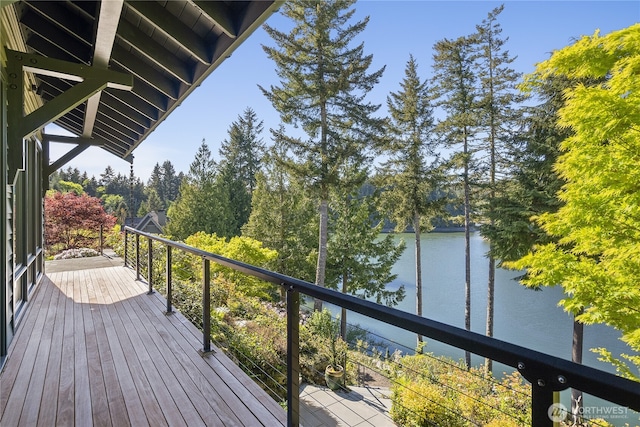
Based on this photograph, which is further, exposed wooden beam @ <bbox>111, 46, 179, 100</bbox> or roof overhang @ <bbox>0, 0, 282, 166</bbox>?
exposed wooden beam @ <bbox>111, 46, 179, 100</bbox>

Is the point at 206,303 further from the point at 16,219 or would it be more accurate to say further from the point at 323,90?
the point at 323,90

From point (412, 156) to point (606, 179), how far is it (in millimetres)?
9559

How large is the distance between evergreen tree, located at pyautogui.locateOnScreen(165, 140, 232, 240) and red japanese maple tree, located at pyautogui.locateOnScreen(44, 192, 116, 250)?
7.85 metres

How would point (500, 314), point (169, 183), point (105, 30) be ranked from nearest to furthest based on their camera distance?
point (105, 30) → point (500, 314) → point (169, 183)

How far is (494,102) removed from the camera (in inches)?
465

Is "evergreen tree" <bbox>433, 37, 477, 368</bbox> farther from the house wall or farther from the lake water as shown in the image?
the house wall

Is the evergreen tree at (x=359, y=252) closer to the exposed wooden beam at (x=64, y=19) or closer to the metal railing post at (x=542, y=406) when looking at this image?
the exposed wooden beam at (x=64, y=19)

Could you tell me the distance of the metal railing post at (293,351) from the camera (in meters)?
1.64

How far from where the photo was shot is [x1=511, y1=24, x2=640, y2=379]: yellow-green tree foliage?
395cm

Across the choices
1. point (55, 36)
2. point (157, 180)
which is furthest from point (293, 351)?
point (157, 180)

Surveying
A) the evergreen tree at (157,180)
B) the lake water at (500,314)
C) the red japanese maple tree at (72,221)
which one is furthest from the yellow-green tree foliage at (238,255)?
the evergreen tree at (157,180)

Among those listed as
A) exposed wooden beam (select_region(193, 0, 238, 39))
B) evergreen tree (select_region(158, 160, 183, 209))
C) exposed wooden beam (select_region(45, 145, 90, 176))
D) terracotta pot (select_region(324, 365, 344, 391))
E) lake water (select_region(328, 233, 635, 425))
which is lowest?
lake water (select_region(328, 233, 635, 425))

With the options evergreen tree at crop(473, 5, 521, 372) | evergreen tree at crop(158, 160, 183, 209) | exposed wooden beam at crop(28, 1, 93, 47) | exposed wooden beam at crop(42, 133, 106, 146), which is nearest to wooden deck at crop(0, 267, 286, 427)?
exposed wooden beam at crop(28, 1, 93, 47)

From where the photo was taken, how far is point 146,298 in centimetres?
446
